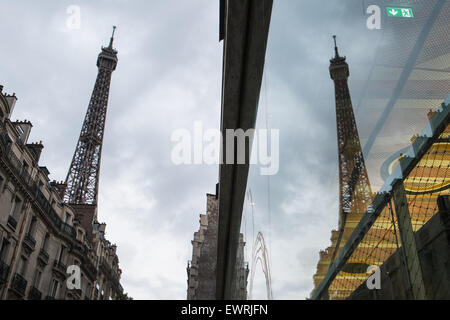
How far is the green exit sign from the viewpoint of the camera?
1.61 metres

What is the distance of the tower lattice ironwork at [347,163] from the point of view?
2.29 metres

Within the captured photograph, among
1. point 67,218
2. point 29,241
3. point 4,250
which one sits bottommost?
point 4,250

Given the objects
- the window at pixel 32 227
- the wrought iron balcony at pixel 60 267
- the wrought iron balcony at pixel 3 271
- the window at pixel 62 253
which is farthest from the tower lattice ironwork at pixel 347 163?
the window at pixel 62 253

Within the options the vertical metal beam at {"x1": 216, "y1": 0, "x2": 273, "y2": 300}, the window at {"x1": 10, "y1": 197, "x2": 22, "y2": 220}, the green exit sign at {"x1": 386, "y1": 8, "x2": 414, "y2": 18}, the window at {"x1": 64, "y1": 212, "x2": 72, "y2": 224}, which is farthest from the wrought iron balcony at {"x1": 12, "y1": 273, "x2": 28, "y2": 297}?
the green exit sign at {"x1": 386, "y1": 8, "x2": 414, "y2": 18}

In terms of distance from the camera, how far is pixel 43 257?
22797 mm

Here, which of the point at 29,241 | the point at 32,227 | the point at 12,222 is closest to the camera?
the point at 12,222

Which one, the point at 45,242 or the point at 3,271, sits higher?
the point at 45,242

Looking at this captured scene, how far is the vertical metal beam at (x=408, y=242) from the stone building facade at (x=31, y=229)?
19354mm

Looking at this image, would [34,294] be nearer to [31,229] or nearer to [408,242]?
[31,229]

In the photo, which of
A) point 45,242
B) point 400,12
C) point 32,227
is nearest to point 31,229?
point 32,227

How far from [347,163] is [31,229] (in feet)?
75.4

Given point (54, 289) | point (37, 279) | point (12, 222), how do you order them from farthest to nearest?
1. point (54, 289)
2. point (37, 279)
3. point (12, 222)

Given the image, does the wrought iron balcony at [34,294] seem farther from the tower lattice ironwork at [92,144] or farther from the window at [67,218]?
the tower lattice ironwork at [92,144]

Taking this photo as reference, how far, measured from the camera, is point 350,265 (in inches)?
96.5
